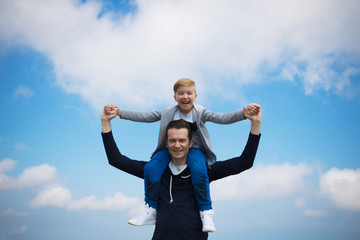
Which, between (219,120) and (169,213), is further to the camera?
(219,120)

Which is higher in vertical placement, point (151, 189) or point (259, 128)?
point (259, 128)

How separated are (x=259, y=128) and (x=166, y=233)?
1.81 meters

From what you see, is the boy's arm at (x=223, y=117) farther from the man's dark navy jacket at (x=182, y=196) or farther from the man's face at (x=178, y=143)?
the man's face at (x=178, y=143)

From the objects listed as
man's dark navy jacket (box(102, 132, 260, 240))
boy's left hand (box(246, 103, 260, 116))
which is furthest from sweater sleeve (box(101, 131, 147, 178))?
boy's left hand (box(246, 103, 260, 116))

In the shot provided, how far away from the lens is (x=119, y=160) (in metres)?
4.75

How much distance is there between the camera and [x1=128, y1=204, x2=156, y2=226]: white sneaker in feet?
14.7

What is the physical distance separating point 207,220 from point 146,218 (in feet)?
2.72

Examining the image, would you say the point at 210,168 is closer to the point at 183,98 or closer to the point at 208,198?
the point at 208,198

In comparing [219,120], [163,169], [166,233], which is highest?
[219,120]

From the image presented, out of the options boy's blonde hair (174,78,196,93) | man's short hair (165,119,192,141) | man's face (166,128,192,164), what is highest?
boy's blonde hair (174,78,196,93)

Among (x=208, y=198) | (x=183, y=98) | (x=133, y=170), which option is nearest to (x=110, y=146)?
(x=133, y=170)

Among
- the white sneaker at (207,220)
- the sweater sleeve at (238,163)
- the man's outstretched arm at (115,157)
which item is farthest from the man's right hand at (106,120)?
the white sneaker at (207,220)

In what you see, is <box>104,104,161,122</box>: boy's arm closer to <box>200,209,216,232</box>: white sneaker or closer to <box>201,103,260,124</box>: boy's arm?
<box>201,103,260,124</box>: boy's arm

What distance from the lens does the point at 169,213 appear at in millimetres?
4336
